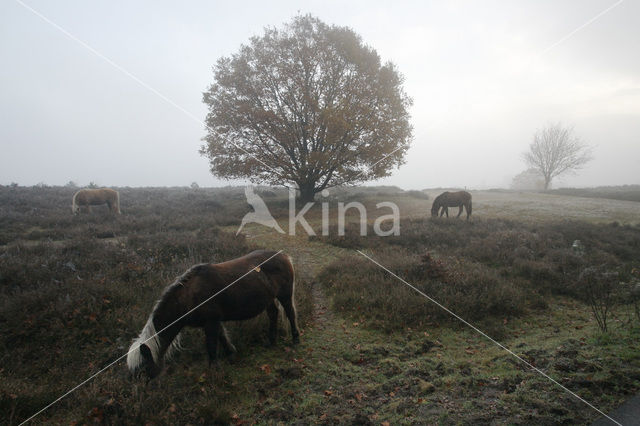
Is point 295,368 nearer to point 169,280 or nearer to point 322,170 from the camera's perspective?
point 169,280

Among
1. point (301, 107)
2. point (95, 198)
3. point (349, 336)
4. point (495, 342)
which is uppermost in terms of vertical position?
point (301, 107)

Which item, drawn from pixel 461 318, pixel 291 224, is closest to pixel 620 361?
pixel 461 318

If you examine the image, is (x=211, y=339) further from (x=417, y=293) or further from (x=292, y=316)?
(x=417, y=293)

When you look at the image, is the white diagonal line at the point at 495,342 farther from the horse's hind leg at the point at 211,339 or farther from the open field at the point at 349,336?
the horse's hind leg at the point at 211,339

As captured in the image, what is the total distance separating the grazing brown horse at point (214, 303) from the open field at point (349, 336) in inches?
14.3

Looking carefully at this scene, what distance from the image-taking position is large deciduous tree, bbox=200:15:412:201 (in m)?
17.4

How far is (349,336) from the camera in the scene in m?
6.07

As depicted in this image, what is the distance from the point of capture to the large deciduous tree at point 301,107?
1736 cm

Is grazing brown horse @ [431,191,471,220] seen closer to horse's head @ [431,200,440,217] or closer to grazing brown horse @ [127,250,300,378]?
horse's head @ [431,200,440,217]

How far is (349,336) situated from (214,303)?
283 cm

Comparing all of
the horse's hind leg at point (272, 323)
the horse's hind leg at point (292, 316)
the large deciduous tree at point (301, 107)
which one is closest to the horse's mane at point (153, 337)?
the horse's hind leg at point (272, 323)

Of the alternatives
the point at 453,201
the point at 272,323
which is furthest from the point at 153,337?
the point at 453,201

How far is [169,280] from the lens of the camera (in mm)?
7586

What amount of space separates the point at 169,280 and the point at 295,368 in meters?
4.43
